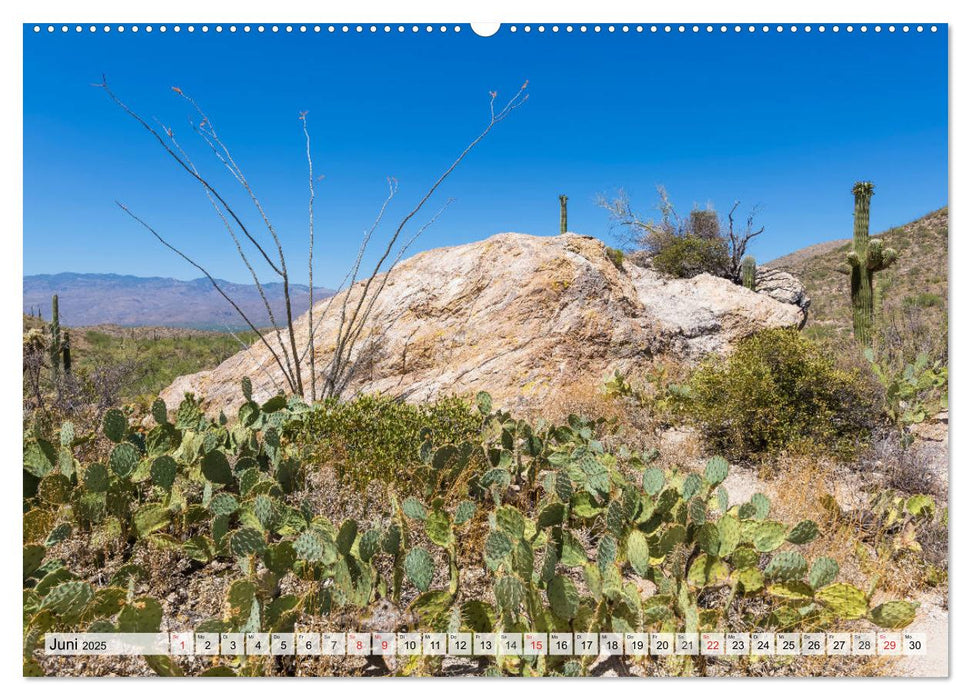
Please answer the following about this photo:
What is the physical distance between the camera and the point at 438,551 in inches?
120

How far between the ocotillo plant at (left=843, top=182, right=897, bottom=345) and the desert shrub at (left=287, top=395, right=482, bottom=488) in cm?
682

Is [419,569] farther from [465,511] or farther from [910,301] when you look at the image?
[910,301]

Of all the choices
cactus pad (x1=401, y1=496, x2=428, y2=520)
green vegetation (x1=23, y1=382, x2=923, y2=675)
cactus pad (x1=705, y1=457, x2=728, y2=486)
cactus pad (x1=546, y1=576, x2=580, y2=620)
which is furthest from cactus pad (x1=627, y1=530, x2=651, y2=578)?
cactus pad (x1=401, y1=496, x2=428, y2=520)

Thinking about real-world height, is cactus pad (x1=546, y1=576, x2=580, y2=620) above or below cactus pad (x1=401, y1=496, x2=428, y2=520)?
below

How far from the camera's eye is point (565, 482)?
10.0ft

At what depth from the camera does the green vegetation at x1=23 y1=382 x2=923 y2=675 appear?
2.12m

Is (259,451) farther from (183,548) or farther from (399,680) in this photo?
(399,680)

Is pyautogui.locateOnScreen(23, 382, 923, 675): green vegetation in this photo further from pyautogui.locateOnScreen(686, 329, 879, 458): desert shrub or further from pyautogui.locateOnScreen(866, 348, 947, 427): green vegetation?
pyautogui.locateOnScreen(866, 348, 947, 427): green vegetation

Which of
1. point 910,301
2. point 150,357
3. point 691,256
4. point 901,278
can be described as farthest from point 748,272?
point 150,357

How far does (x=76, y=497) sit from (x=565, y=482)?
8.18 feet

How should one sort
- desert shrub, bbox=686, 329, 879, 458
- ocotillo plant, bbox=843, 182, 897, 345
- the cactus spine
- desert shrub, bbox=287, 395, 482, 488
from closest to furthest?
desert shrub, bbox=287, 395, 482, 488, desert shrub, bbox=686, 329, 879, 458, ocotillo plant, bbox=843, 182, 897, 345, the cactus spine

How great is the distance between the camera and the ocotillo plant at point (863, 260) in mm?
8328

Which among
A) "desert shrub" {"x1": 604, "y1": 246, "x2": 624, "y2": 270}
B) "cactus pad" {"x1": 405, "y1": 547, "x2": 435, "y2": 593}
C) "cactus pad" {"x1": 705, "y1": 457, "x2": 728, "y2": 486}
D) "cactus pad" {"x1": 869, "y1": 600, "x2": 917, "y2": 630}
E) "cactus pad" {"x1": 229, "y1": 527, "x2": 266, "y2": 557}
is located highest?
"desert shrub" {"x1": 604, "y1": 246, "x2": 624, "y2": 270}

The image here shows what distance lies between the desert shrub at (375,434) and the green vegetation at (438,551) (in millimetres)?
213
